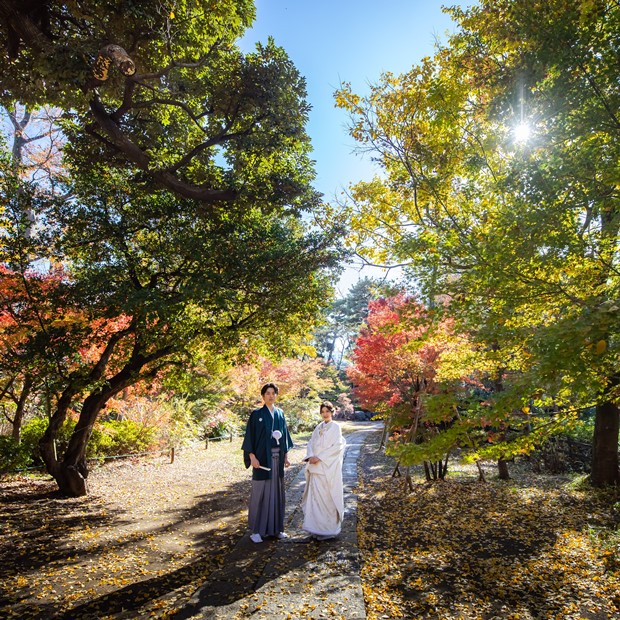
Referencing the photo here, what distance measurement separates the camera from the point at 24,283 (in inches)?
244

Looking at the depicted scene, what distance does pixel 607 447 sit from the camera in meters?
8.28

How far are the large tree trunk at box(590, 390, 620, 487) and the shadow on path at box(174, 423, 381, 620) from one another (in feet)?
20.1

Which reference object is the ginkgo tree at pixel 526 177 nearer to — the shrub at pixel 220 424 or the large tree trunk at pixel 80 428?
the large tree trunk at pixel 80 428

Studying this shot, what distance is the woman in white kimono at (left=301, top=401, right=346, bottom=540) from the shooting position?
523 cm

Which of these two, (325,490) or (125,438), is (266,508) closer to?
(325,490)

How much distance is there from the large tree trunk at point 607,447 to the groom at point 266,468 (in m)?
7.01

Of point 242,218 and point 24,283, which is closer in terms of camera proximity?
point 24,283

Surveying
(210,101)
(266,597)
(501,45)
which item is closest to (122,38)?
(210,101)

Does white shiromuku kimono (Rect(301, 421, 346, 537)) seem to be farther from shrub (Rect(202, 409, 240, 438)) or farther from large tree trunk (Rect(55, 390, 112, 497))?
shrub (Rect(202, 409, 240, 438))

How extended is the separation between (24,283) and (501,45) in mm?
7076

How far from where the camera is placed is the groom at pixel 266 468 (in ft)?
16.8

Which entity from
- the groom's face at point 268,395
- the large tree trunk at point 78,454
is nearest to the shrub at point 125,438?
the large tree trunk at point 78,454

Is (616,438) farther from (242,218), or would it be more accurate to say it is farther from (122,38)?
(122,38)

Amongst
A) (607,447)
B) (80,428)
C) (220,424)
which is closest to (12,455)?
(80,428)
